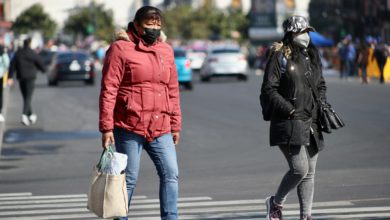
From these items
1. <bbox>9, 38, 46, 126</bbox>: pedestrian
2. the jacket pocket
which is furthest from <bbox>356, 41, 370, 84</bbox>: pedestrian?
the jacket pocket

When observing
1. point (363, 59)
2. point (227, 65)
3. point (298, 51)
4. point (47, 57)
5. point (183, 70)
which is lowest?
point (47, 57)

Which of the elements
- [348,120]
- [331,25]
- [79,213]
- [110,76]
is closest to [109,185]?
[110,76]

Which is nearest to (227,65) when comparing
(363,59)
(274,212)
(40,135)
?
(363,59)

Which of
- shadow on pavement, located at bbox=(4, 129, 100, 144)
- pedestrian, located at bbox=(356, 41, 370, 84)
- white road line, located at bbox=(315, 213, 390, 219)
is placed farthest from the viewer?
pedestrian, located at bbox=(356, 41, 370, 84)

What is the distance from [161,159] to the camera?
8.75 m

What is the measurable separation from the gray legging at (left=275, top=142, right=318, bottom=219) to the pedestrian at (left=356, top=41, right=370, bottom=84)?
3478cm

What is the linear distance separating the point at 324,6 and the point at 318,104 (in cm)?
9321

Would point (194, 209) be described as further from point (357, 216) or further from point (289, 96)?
point (289, 96)

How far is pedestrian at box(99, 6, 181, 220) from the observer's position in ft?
28.5

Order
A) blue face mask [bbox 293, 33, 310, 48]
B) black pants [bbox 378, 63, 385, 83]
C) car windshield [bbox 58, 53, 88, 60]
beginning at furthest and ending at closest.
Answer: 1. car windshield [bbox 58, 53, 88, 60]
2. black pants [bbox 378, 63, 385, 83]
3. blue face mask [bbox 293, 33, 310, 48]

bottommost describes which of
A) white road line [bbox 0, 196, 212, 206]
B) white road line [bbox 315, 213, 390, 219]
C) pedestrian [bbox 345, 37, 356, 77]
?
pedestrian [bbox 345, 37, 356, 77]

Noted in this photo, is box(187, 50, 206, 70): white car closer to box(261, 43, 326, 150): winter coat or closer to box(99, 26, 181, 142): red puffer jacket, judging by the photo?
box(261, 43, 326, 150): winter coat

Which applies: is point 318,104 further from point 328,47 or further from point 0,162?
point 328,47

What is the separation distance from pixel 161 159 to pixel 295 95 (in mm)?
1249
